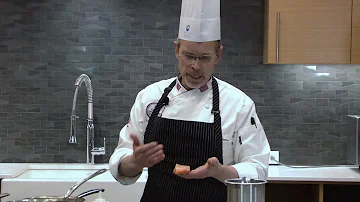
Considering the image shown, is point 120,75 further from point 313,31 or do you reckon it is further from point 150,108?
point 150,108

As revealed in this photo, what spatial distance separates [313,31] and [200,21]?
4.92 ft

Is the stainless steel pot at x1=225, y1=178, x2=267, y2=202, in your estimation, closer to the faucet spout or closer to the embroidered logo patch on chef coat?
the embroidered logo patch on chef coat

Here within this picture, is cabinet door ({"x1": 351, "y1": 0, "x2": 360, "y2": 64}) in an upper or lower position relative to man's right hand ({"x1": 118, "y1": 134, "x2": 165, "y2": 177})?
upper

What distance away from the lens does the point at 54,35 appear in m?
3.85

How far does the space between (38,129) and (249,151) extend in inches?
80.3

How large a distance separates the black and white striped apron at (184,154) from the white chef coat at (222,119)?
0.11 ft

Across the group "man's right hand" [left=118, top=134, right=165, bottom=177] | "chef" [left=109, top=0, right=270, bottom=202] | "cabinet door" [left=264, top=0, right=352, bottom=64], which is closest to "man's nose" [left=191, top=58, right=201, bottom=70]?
"chef" [left=109, top=0, right=270, bottom=202]

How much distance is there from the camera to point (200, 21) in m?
2.27

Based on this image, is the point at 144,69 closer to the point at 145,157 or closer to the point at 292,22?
the point at 292,22

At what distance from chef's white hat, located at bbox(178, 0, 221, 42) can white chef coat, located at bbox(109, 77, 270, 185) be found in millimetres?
235

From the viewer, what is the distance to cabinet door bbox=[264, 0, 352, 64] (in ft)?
11.7

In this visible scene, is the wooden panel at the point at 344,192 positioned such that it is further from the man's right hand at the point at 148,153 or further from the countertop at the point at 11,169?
the man's right hand at the point at 148,153

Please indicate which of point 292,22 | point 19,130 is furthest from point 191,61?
point 19,130

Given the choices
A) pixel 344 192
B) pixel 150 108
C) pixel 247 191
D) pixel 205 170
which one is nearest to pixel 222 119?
pixel 150 108
